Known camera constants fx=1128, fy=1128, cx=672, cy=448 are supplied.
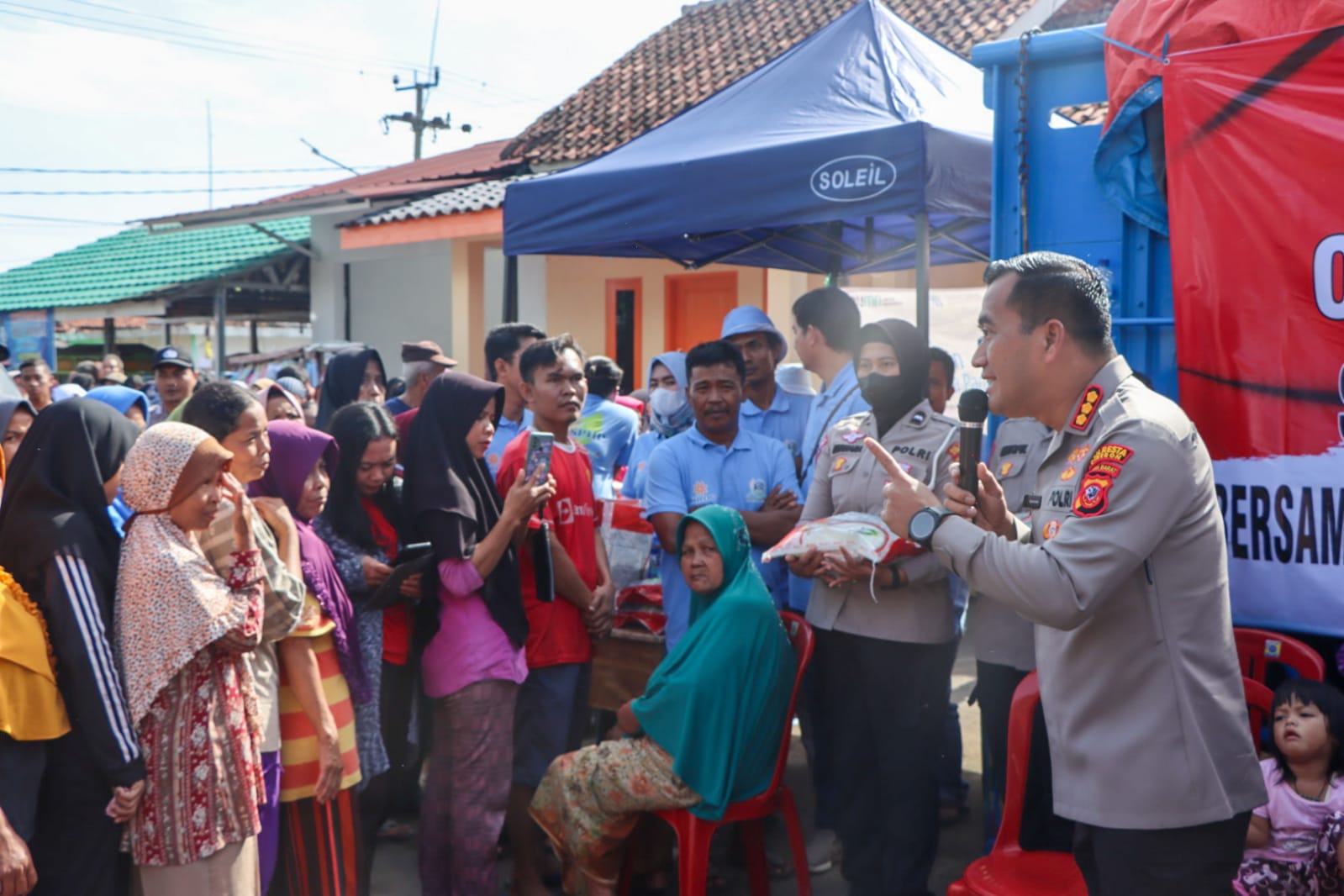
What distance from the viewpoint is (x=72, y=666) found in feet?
8.17

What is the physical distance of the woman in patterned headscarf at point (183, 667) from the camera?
259 cm

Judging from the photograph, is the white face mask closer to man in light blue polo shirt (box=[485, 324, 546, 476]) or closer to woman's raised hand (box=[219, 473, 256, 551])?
man in light blue polo shirt (box=[485, 324, 546, 476])

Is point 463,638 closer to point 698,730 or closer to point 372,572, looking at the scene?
point 372,572

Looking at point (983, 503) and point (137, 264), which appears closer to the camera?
point (983, 503)

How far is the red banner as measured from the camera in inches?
109

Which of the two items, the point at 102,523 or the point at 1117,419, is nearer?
the point at 1117,419

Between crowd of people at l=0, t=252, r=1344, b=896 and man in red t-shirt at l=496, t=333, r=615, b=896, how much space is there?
13mm

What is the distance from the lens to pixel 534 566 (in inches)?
155

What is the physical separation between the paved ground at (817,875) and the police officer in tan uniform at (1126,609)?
2.04 meters

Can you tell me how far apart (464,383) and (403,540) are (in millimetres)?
557

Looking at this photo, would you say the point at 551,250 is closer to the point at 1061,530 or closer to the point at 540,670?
the point at 540,670

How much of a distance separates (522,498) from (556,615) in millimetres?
553

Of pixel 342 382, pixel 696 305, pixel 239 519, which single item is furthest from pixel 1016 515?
pixel 696 305

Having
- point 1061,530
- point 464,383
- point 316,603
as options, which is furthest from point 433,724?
point 1061,530
